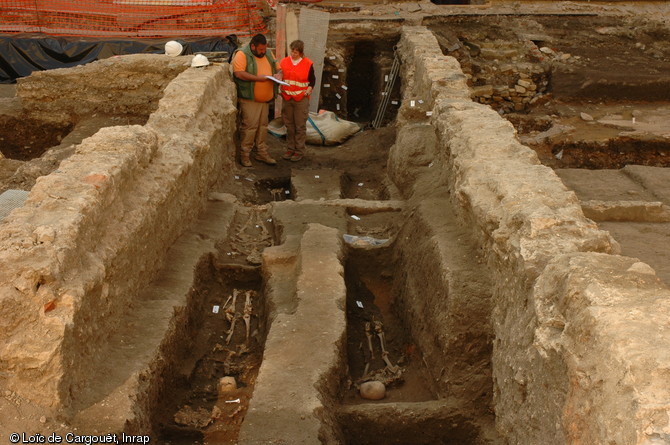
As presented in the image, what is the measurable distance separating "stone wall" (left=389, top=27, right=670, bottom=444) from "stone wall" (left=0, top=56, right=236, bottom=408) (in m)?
1.87

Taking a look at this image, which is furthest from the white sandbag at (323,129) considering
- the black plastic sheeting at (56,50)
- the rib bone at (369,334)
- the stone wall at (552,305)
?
the rib bone at (369,334)

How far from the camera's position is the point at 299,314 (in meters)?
5.11

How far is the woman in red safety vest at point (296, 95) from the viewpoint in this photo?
9.33 metres

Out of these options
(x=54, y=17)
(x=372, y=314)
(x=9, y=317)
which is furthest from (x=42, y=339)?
(x=54, y=17)

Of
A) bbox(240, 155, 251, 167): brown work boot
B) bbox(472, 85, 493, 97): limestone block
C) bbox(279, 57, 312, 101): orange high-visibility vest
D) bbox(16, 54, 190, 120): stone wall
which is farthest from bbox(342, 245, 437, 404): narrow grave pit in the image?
bbox(472, 85, 493, 97): limestone block

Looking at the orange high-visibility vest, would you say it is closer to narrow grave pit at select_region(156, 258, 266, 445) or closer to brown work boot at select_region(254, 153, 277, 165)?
brown work boot at select_region(254, 153, 277, 165)

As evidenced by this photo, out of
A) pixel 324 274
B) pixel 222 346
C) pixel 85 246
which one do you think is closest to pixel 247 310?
pixel 222 346

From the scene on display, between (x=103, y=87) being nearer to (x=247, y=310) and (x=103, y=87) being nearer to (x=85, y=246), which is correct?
(x=247, y=310)

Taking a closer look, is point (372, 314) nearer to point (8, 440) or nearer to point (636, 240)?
point (636, 240)

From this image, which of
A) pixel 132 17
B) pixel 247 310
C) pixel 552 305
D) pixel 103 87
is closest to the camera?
pixel 552 305

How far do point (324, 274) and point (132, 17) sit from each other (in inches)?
331

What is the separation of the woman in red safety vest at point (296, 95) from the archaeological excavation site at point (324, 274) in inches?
12.1

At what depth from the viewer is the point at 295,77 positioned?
30.6 feet

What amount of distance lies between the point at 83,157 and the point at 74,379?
5.15ft
